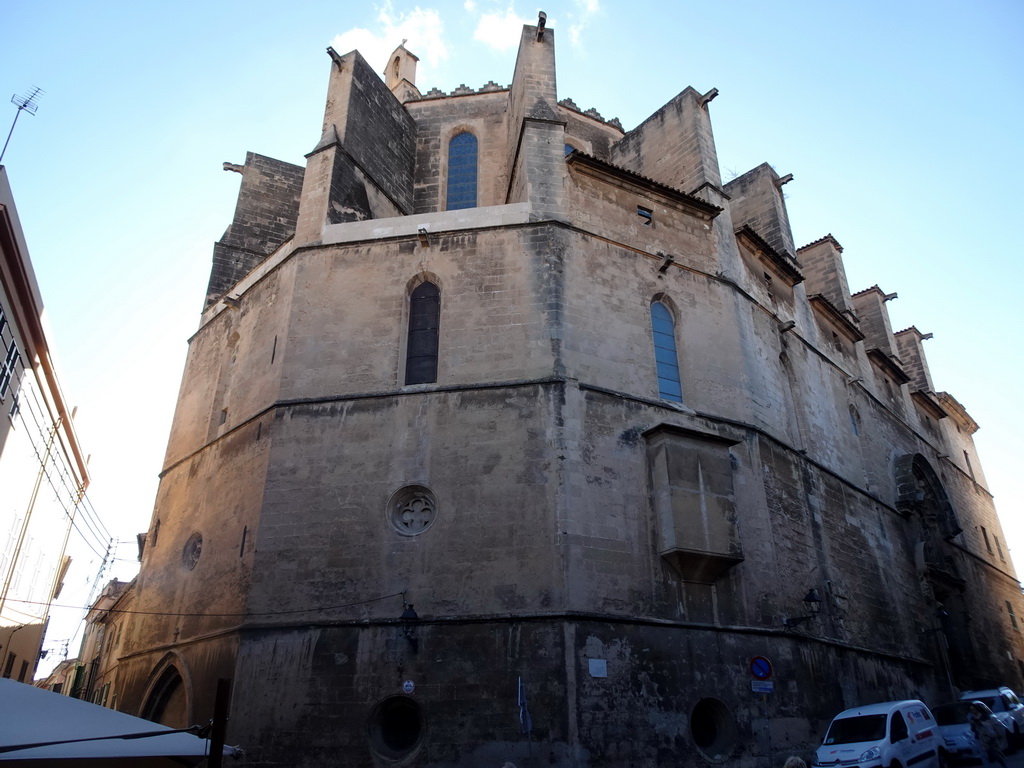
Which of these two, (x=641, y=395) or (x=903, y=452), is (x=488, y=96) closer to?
(x=641, y=395)

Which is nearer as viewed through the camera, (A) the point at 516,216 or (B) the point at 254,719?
(B) the point at 254,719

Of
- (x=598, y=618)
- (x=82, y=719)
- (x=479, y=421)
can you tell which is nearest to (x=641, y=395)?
(x=479, y=421)

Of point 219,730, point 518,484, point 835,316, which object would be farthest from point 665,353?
point 219,730

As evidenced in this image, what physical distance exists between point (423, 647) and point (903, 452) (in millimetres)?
16694

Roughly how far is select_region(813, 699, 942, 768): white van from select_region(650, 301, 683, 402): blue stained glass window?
18.6ft

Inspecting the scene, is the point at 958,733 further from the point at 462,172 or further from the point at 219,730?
the point at 462,172

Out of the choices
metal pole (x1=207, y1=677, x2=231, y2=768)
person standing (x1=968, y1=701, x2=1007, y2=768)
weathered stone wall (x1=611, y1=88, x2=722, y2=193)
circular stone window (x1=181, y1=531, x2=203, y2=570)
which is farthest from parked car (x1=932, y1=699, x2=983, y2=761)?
circular stone window (x1=181, y1=531, x2=203, y2=570)

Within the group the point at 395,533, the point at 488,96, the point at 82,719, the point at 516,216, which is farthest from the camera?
the point at 488,96

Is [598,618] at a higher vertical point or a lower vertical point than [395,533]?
lower

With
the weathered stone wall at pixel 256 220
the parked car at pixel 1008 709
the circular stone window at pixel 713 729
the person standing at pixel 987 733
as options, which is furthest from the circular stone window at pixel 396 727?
the weathered stone wall at pixel 256 220

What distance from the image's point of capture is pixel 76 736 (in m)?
5.97

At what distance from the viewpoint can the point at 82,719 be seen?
639 centimetres

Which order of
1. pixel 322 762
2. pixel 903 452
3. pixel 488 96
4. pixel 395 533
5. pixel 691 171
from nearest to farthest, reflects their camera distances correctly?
pixel 322 762 < pixel 395 533 < pixel 691 171 < pixel 488 96 < pixel 903 452

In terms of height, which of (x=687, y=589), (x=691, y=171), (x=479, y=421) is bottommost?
(x=687, y=589)
